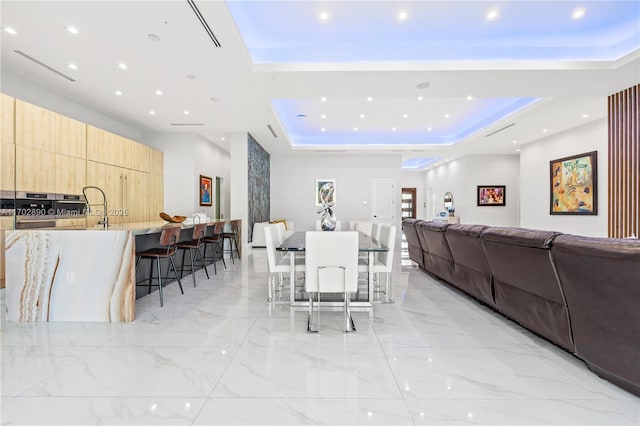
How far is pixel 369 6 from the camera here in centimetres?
346

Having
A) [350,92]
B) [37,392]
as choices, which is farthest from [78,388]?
[350,92]

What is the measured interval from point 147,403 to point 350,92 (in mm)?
4764

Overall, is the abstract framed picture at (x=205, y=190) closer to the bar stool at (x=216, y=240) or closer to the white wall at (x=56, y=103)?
the white wall at (x=56, y=103)

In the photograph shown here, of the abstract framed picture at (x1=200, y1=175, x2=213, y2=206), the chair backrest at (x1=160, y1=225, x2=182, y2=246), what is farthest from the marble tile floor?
the abstract framed picture at (x1=200, y1=175, x2=213, y2=206)

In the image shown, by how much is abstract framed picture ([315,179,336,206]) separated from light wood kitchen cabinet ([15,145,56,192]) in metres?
7.33

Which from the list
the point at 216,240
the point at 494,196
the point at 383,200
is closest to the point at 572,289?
the point at 216,240

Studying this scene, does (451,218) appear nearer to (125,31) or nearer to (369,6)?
(369,6)

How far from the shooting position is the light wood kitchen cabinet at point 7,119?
3.76 m

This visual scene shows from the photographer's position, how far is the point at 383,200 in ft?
35.2

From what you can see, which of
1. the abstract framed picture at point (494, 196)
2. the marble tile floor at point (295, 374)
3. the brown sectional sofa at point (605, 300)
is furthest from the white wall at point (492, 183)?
the brown sectional sofa at point (605, 300)

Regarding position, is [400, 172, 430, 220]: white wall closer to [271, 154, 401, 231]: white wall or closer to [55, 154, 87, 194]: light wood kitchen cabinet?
[271, 154, 401, 231]: white wall

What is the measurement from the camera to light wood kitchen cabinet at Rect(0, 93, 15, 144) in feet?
12.3

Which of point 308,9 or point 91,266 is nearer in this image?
point 91,266

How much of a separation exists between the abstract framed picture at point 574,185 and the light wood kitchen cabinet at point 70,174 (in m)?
10.3
